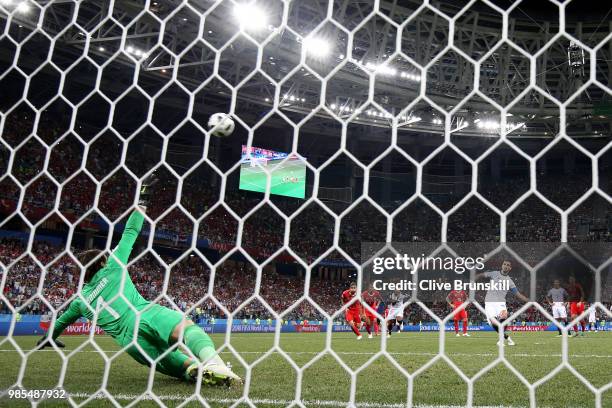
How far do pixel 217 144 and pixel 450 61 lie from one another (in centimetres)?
1169

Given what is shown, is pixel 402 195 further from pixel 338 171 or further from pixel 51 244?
pixel 51 244

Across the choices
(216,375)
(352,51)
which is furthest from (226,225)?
(216,375)

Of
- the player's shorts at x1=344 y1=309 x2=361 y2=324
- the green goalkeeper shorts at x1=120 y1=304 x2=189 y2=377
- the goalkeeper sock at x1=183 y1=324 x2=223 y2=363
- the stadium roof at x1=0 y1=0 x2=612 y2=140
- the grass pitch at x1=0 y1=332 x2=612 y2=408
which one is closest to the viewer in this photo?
the grass pitch at x1=0 y1=332 x2=612 y2=408

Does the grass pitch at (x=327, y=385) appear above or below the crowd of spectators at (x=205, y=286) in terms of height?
above

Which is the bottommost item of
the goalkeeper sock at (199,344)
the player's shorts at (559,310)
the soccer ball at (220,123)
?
the player's shorts at (559,310)

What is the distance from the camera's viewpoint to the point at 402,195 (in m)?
30.7

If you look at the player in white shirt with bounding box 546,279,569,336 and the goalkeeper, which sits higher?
the goalkeeper

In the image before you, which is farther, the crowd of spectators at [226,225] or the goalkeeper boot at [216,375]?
the crowd of spectators at [226,225]

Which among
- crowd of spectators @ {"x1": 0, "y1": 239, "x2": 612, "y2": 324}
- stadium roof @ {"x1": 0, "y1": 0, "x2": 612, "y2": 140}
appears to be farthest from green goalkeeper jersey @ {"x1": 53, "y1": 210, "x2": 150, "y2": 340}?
stadium roof @ {"x1": 0, "y1": 0, "x2": 612, "y2": 140}

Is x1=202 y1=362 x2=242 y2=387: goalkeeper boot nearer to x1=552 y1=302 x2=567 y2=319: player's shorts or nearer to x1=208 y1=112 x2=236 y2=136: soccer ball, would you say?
x1=208 y1=112 x2=236 y2=136: soccer ball

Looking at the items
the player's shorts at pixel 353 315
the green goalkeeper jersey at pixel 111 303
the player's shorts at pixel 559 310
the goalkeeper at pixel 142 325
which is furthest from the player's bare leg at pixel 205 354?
the player's shorts at pixel 559 310

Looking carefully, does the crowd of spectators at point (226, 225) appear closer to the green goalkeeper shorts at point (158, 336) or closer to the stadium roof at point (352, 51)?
the stadium roof at point (352, 51)

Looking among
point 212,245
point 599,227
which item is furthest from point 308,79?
point 599,227

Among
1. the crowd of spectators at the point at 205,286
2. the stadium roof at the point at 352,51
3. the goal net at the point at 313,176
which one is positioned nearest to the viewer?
the goal net at the point at 313,176
